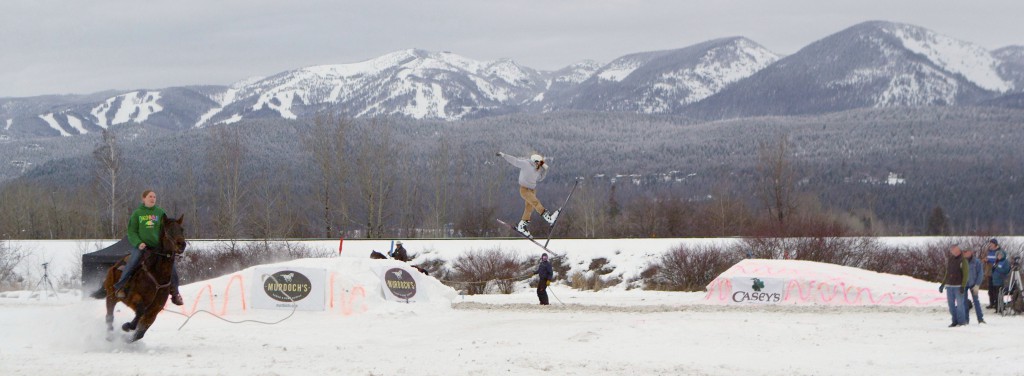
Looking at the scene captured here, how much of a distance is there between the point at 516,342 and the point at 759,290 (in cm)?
1308

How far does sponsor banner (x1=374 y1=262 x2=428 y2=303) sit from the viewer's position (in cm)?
2602

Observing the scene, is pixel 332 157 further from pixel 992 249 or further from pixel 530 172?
pixel 992 249

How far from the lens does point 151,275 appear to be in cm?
1584

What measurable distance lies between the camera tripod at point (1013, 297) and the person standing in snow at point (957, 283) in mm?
3601

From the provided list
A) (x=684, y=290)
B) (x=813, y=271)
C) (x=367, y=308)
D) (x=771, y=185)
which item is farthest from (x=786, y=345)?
(x=771, y=185)

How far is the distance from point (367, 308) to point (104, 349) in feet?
30.8

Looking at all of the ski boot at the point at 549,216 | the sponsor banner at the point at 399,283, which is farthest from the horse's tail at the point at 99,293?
the ski boot at the point at 549,216

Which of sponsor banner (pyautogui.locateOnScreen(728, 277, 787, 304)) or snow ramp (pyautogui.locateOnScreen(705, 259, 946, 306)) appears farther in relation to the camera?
sponsor banner (pyautogui.locateOnScreen(728, 277, 787, 304))

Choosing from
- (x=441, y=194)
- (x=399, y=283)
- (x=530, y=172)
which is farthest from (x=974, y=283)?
(x=441, y=194)

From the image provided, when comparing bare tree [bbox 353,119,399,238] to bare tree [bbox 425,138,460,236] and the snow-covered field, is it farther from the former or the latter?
the snow-covered field

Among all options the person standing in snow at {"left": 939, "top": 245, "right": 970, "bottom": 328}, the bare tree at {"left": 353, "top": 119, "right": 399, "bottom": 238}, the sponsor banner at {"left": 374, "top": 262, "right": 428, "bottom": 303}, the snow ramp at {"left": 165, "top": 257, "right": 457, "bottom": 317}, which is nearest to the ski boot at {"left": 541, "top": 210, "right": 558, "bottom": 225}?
the snow ramp at {"left": 165, "top": 257, "right": 457, "bottom": 317}

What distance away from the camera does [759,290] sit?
3016cm

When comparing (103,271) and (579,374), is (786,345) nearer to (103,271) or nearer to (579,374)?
(579,374)

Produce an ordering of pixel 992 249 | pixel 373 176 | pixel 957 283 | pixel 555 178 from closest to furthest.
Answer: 1. pixel 957 283
2. pixel 992 249
3. pixel 373 176
4. pixel 555 178
